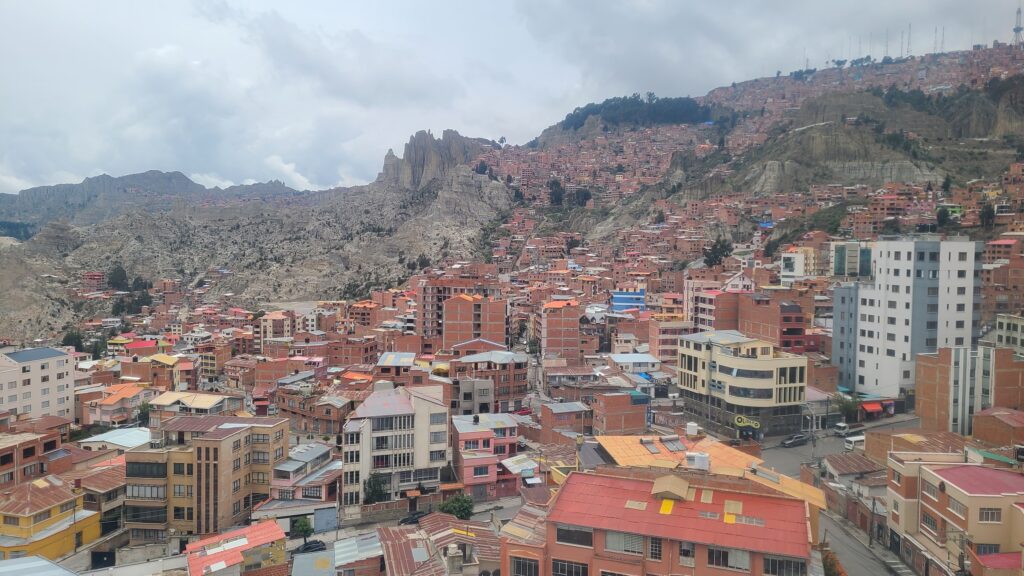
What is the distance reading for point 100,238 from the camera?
114188mm

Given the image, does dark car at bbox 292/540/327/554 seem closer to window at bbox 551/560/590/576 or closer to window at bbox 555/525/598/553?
window at bbox 551/560/590/576

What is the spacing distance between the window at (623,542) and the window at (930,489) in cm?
954

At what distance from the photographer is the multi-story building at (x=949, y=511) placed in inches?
647

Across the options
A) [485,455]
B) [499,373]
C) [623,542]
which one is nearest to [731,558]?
[623,542]

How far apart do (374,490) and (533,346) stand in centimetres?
2886

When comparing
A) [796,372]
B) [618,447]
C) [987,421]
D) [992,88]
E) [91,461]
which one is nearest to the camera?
[618,447]

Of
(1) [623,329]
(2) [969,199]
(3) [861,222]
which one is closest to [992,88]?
(2) [969,199]

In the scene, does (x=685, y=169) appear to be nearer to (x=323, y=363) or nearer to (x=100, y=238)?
(x=323, y=363)

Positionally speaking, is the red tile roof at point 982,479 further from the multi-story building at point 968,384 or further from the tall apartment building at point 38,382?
the tall apartment building at point 38,382

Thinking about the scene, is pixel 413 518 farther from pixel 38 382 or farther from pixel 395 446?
pixel 38 382

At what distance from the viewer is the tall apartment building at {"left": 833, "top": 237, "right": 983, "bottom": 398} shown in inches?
1382

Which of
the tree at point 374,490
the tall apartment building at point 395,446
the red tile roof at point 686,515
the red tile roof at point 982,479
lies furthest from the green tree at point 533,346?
the red tile roof at point 686,515

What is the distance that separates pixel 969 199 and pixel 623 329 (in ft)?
138

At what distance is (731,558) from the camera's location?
43.4ft
